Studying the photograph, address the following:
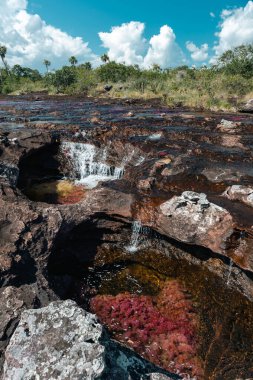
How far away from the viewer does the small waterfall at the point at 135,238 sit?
12812 millimetres

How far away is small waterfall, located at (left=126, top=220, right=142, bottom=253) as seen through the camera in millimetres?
12812

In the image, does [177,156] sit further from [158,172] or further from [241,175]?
[241,175]

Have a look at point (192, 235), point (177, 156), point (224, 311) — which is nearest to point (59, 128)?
point (177, 156)

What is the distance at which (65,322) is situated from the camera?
18.4 feet

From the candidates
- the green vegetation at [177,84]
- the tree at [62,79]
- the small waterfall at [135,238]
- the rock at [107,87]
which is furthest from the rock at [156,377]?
the tree at [62,79]

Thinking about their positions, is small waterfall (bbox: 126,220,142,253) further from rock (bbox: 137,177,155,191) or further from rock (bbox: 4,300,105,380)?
rock (bbox: 4,300,105,380)

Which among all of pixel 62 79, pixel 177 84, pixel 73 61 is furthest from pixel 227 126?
pixel 73 61

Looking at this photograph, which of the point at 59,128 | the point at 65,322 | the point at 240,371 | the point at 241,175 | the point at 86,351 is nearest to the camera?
the point at 86,351

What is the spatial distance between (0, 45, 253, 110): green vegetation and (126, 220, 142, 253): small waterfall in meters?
34.0

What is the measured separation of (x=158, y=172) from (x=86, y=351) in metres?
12.6

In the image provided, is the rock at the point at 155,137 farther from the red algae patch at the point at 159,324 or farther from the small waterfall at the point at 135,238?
the red algae patch at the point at 159,324

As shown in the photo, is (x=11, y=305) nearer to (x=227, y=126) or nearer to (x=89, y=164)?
(x=89, y=164)

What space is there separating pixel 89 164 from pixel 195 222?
10907 mm

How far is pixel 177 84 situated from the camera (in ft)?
212
